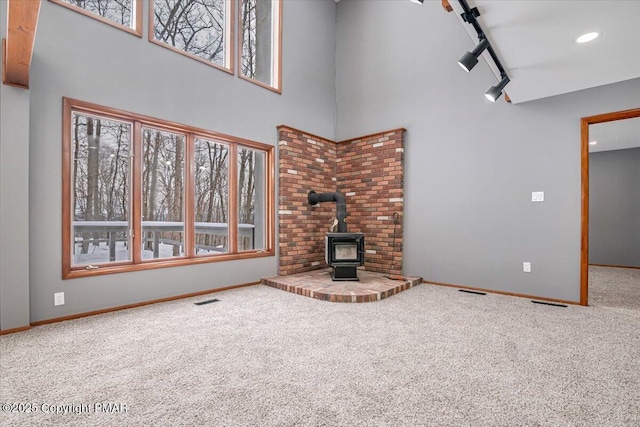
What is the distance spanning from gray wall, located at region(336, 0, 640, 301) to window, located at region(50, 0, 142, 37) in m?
3.49

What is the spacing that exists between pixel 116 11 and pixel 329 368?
14.1 ft

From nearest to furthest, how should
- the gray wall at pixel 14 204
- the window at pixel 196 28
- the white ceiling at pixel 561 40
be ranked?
1. the white ceiling at pixel 561 40
2. the gray wall at pixel 14 204
3. the window at pixel 196 28

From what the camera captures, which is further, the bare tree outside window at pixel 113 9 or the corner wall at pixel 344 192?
the corner wall at pixel 344 192

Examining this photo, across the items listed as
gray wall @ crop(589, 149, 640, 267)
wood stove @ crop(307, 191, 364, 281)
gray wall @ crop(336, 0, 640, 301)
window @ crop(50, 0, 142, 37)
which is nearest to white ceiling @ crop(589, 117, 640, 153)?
gray wall @ crop(589, 149, 640, 267)

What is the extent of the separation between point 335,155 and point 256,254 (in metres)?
2.50

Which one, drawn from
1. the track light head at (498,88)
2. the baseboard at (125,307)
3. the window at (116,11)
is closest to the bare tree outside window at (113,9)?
the window at (116,11)

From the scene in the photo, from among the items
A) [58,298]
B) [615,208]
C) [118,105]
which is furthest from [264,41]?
[615,208]

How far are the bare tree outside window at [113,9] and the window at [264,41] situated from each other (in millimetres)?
1704

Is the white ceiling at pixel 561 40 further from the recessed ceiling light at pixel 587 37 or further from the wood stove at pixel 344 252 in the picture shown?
the wood stove at pixel 344 252

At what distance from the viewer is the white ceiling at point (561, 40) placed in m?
2.09

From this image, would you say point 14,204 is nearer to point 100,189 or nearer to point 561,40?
point 100,189

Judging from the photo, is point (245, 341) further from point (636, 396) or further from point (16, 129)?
point (16, 129)

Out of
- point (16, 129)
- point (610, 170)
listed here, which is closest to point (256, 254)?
point (16, 129)

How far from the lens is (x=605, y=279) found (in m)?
5.09
